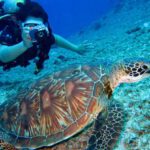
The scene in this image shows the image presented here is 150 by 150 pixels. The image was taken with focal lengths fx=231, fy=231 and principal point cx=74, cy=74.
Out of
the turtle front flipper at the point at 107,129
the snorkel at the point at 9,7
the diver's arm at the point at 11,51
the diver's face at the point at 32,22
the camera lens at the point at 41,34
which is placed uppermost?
the snorkel at the point at 9,7

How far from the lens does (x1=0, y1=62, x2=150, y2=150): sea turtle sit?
2514 millimetres

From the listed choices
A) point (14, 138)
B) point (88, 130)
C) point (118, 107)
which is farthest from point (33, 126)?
point (118, 107)

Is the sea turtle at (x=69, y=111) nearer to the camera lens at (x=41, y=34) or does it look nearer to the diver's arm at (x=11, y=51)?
the camera lens at (x=41, y=34)

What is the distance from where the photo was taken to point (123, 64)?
8.74ft

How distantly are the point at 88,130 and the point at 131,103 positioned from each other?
66 cm

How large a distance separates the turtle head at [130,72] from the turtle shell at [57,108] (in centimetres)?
13

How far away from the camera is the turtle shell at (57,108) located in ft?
8.30

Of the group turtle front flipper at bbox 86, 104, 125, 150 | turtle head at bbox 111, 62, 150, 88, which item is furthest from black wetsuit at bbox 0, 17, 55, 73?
turtle front flipper at bbox 86, 104, 125, 150

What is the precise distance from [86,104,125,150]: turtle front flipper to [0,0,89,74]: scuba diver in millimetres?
1475

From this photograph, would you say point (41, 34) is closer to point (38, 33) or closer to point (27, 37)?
point (38, 33)

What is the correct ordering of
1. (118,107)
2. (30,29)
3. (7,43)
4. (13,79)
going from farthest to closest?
(13,79)
(7,43)
(30,29)
(118,107)

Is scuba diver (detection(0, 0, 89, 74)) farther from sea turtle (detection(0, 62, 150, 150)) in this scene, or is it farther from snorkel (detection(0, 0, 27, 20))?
sea turtle (detection(0, 62, 150, 150))

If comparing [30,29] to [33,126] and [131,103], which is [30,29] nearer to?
[33,126]

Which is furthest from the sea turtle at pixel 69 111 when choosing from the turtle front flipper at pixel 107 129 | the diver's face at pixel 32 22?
the diver's face at pixel 32 22
